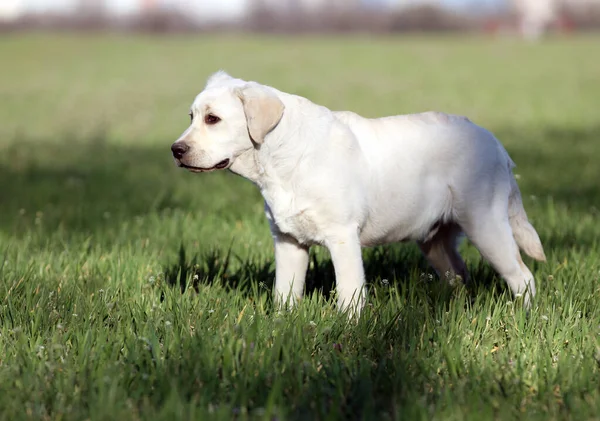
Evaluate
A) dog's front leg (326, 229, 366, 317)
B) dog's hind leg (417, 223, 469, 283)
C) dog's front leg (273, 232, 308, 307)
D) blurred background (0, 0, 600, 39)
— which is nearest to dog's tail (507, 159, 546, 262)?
dog's hind leg (417, 223, 469, 283)

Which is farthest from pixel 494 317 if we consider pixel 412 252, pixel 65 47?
pixel 65 47

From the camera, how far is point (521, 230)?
15.5ft

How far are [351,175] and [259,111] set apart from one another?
1.83ft

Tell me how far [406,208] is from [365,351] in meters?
0.92

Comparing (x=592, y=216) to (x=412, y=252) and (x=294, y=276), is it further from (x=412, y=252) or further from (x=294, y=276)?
(x=294, y=276)

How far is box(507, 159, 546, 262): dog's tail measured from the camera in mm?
4688

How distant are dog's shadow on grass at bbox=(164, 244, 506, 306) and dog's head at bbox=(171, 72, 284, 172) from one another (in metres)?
0.98

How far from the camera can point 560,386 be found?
324 cm

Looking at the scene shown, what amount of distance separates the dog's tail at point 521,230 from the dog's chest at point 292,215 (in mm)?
1262

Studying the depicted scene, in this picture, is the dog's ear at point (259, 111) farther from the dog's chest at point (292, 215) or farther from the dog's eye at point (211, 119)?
the dog's chest at point (292, 215)

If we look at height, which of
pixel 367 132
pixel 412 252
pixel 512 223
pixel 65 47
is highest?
pixel 367 132

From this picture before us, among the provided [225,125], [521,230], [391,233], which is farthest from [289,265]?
[521,230]

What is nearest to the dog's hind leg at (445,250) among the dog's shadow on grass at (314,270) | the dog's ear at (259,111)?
the dog's shadow on grass at (314,270)

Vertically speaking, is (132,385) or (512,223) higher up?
(512,223)
